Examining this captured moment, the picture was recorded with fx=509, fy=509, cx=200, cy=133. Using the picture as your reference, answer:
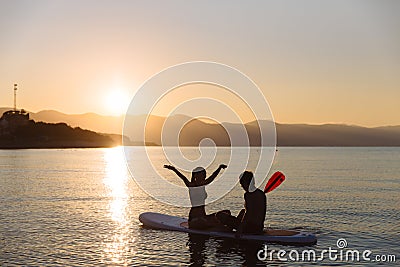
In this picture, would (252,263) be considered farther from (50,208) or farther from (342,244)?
(50,208)

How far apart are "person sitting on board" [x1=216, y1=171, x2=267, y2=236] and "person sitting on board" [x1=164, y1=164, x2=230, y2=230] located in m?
0.62

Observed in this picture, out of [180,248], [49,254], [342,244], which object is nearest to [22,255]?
[49,254]

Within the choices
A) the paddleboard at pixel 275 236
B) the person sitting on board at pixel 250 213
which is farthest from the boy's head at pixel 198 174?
the paddleboard at pixel 275 236

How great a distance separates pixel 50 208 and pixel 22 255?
654 inches

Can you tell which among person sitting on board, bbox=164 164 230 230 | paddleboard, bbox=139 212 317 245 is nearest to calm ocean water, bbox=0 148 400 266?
paddleboard, bbox=139 212 317 245

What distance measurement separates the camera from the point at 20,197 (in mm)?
47000

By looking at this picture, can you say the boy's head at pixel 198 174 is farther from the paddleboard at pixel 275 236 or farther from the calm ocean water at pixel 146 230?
the calm ocean water at pixel 146 230

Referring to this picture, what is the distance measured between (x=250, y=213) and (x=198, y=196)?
3074 mm

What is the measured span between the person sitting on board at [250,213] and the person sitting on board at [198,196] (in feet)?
2.05

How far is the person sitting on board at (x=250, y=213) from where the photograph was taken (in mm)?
21633

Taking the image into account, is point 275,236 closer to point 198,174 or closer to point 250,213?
point 250,213

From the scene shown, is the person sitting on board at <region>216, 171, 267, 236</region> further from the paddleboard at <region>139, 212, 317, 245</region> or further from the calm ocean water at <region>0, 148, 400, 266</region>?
the calm ocean water at <region>0, 148, 400, 266</region>

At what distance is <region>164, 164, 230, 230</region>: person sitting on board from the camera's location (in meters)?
24.4

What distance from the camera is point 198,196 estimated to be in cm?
2495
